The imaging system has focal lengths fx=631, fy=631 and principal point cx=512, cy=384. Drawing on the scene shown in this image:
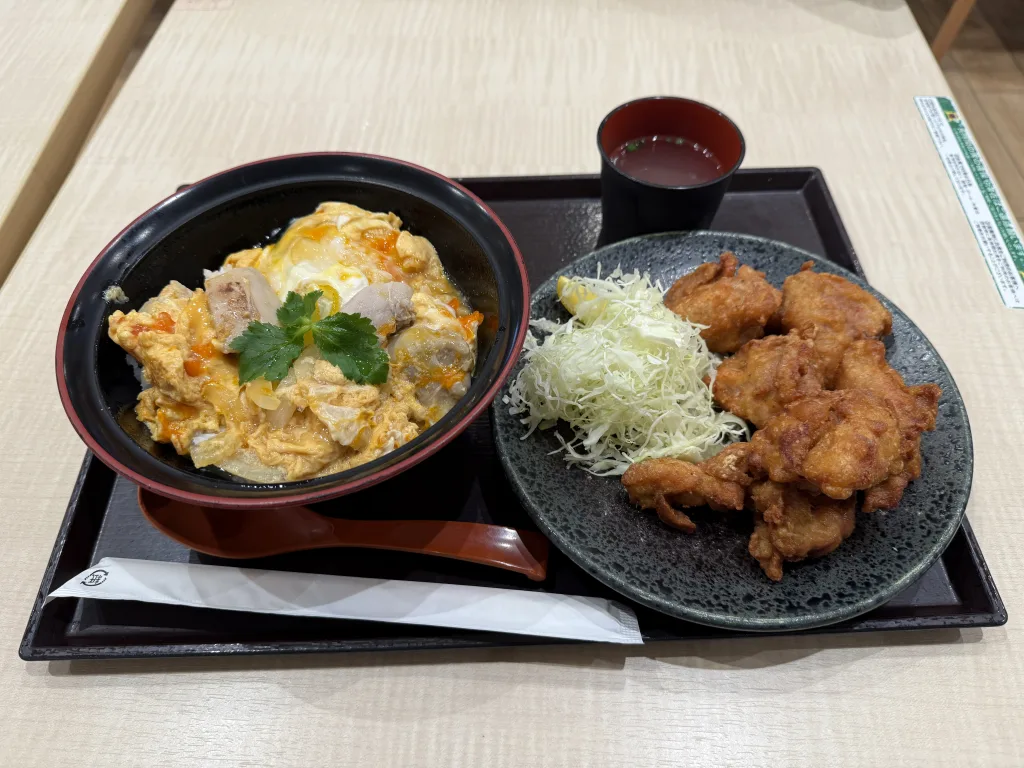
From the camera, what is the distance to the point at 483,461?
175 cm

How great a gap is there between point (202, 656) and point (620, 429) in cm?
117

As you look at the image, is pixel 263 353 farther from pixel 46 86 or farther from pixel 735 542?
pixel 46 86

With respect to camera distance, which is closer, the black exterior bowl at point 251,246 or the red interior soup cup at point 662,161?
the black exterior bowl at point 251,246

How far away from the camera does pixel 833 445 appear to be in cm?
144

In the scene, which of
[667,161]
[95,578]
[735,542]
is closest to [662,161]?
[667,161]

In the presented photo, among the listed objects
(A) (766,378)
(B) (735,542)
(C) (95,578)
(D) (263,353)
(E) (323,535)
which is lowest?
(C) (95,578)

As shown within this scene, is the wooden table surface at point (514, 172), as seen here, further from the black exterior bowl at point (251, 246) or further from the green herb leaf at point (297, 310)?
the green herb leaf at point (297, 310)

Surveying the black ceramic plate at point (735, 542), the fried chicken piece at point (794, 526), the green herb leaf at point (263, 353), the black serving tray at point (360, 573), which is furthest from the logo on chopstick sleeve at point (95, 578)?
the fried chicken piece at point (794, 526)

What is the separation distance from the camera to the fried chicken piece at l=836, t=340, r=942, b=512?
4.88ft

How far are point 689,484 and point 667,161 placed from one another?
3.90 feet

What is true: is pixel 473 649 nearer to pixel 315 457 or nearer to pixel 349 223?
pixel 315 457

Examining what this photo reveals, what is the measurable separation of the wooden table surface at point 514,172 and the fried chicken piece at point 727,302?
0.68 metres

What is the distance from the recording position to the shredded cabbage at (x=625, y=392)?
1.72 m

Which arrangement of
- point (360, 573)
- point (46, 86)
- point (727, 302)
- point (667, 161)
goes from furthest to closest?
point (46, 86)
point (667, 161)
point (727, 302)
point (360, 573)
